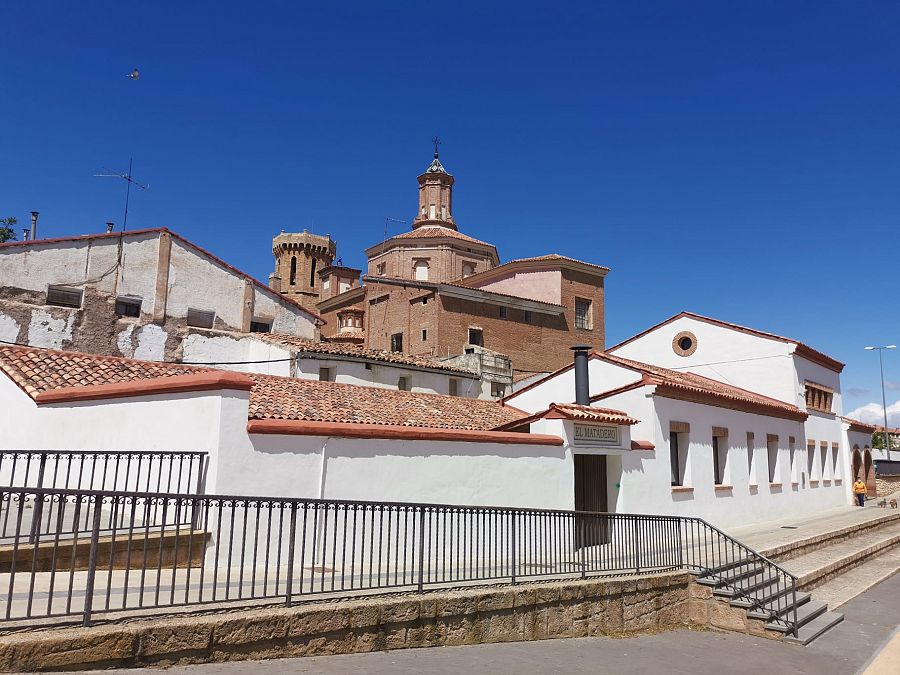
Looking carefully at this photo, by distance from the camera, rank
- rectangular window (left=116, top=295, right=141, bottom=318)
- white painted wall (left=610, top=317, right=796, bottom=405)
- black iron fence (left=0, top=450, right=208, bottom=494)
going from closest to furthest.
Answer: black iron fence (left=0, top=450, right=208, bottom=494) → rectangular window (left=116, top=295, right=141, bottom=318) → white painted wall (left=610, top=317, right=796, bottom=405)

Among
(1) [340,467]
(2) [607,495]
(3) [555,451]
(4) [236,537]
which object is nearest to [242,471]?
(4) [236,537]

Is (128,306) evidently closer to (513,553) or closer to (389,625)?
(513,553)

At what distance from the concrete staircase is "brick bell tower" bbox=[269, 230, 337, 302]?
47.1 metres

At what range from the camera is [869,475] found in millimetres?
33594

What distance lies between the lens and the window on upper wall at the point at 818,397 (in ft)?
85.2

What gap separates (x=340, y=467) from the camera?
1047cm

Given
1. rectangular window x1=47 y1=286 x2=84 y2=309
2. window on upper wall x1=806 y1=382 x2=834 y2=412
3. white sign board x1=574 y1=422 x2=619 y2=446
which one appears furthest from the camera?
window on upper wall x1=806 y1=382 x2=834 y2=412

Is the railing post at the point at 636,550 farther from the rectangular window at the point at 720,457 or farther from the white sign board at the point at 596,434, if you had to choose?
the rectangular window at the point at 720,457

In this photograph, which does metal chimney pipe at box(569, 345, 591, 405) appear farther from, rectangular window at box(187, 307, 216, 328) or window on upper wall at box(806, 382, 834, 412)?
window on upper wall at box(806, 382, 834, 412)

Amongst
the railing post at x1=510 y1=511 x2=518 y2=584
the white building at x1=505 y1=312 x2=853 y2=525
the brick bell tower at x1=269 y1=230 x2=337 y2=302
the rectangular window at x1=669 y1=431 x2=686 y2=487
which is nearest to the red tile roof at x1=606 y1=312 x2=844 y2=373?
the white building at x1=505 y1=312 x2=853 y2=525

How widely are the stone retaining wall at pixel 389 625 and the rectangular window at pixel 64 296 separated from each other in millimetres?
17412

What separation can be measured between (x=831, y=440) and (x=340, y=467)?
82.1 feet

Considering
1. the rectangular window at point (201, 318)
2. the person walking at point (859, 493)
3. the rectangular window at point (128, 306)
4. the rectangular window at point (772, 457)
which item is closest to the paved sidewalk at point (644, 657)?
the rectangular window at point (772, 457)

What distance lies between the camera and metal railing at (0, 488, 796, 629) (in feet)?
18.9
